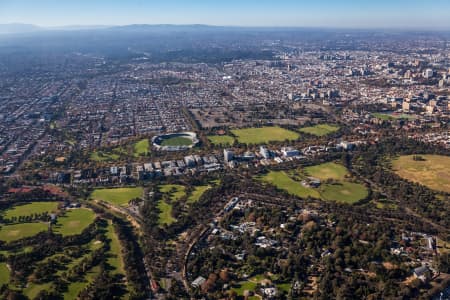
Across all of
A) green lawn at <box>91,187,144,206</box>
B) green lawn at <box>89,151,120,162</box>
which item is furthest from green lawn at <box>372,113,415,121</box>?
green lawn at <box>91,187,144,206</box>

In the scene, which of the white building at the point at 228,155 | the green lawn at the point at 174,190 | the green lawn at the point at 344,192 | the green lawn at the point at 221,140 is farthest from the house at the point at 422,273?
the green lawn at the point at 221,140

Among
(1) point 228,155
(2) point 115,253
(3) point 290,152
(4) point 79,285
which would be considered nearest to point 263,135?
(3) point 290,152

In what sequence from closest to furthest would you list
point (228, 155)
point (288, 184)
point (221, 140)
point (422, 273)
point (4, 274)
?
point (422, 273)
point (4, 274)
point (288, 184)
point (228, 155)
point (221, 140)

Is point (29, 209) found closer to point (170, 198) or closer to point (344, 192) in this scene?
point (170, 198)

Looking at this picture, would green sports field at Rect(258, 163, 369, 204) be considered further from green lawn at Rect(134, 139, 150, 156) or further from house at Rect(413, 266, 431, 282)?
green lawn at Rect(134, 139, 150, 156)

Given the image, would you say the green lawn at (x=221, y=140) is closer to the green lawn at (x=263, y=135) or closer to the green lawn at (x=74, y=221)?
the green lawn at (x=263, y=135)

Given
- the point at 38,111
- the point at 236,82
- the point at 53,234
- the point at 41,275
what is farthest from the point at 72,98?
the point at 41,275

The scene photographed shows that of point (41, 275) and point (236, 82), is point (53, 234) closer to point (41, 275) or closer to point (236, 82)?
point (41, 275)
